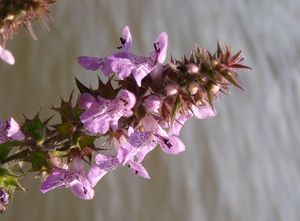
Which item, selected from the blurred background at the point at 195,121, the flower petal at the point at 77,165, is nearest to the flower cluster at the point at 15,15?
the flower petal at the point at 77,165

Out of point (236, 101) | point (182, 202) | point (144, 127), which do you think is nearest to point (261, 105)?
point (236, 101)

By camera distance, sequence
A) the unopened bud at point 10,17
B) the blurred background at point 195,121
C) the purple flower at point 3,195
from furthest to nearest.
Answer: the blurred background at point 195,121
the purple flower at point 3,195
the unopened bud at point 10,17

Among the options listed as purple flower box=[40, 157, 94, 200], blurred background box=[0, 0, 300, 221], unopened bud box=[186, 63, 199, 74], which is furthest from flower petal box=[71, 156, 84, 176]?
blurred background box=[0, 0, 300, 221]

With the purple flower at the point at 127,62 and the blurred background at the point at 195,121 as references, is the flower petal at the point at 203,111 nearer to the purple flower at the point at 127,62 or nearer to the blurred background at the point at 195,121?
the purple flower at the point at 127,62

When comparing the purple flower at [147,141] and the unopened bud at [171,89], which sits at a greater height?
the unopened bud at [171,89]

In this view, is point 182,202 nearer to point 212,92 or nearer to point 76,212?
point 76,212

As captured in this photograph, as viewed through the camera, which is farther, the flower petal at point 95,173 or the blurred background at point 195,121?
the blurred background at point 195,121

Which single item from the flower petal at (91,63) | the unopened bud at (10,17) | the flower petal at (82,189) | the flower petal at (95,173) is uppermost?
the flower petal at (91,63)
